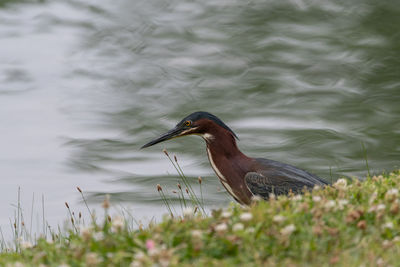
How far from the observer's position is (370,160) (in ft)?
37.2

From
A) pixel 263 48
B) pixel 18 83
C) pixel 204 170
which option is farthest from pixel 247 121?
pixel 18 83

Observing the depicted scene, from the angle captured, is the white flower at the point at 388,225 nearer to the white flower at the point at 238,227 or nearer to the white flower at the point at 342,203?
the white flower at the point at 342,203

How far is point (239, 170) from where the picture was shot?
685 centimetres

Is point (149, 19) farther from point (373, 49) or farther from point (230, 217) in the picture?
point (230, 217)

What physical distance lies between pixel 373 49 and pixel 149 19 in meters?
6.15

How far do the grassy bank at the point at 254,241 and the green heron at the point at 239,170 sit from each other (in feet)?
7.03

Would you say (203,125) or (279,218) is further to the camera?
(203,125)

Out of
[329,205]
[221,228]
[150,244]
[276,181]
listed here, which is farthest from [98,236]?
[276,181]

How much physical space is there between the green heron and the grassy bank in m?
2.14

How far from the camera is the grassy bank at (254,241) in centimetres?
382

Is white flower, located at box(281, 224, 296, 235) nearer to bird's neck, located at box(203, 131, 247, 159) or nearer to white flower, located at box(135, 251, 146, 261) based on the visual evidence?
white flower, located at box(135, 251, 146, 261)

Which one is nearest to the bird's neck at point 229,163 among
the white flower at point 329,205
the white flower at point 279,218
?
the white flower at point 329,205

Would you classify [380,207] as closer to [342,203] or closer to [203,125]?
[342,203]

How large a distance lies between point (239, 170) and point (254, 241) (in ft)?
9.26
